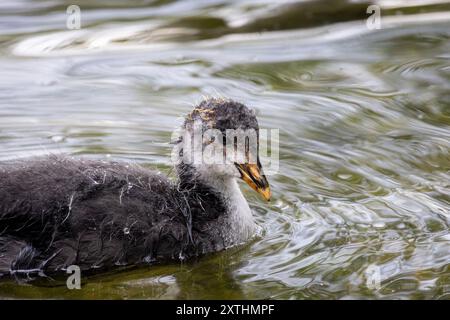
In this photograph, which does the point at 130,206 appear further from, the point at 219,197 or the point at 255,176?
the point at 255,176

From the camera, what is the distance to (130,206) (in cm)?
702

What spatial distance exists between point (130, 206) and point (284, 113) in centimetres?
329

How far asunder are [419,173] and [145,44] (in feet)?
15.6

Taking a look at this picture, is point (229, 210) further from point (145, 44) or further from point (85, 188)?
point (145, 44)

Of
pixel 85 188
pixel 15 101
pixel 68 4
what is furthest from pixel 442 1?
pixel 85 188

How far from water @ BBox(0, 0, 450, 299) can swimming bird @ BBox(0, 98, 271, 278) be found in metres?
0.16

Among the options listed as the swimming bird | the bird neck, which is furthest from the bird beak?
the bird neck

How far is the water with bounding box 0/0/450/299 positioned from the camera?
689cm

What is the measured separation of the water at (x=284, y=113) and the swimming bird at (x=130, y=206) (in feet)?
0.54

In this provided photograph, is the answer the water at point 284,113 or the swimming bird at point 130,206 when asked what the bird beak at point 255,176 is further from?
the water at point 284,113

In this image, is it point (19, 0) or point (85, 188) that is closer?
point (85, 188)

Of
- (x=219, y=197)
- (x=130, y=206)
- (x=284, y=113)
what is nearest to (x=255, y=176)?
(x=219, y=197)

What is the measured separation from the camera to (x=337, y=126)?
968 centimetres

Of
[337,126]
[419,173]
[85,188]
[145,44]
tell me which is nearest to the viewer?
[85,188]
